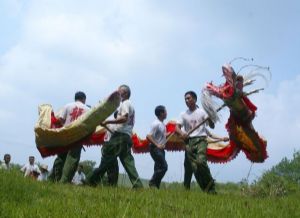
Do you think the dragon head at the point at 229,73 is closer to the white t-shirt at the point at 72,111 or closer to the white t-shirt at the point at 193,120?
the white t-shirt at the point at 193,120

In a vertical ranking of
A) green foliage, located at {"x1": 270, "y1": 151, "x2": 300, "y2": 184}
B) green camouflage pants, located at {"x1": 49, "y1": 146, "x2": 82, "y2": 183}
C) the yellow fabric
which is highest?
green foliage, located at {"x1": 270, "y1": 151, "x2": 300, "y2": 184}

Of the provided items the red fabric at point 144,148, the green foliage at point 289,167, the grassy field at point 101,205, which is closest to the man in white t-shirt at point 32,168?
the red fabric at point 144,148

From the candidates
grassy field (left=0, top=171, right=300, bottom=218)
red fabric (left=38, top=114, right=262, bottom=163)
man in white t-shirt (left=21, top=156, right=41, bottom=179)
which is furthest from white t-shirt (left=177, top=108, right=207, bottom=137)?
man in white t-shirt (left=21, top=156, right=41, bottom=179)

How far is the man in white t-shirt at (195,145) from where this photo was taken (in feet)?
33.2

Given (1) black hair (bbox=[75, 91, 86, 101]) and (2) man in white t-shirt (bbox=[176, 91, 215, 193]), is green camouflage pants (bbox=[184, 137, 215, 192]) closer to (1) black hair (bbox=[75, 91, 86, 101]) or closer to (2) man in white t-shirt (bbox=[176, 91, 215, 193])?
(2) man in white t-shirt (bbox=[176, 91, 215, 193])

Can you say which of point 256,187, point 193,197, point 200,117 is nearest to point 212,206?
point 193,197

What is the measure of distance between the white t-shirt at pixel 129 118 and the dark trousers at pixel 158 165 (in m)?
1.87

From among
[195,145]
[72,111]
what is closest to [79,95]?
[72,111]

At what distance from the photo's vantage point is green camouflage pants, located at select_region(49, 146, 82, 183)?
1034 centimetres

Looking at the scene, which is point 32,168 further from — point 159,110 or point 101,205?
point 101,205

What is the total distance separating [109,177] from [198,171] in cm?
200

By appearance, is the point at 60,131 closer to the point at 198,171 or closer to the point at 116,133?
the point at 116,133

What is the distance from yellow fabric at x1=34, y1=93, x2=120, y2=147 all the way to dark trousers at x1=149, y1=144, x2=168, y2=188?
6.91 ft

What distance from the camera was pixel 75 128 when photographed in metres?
10.7
